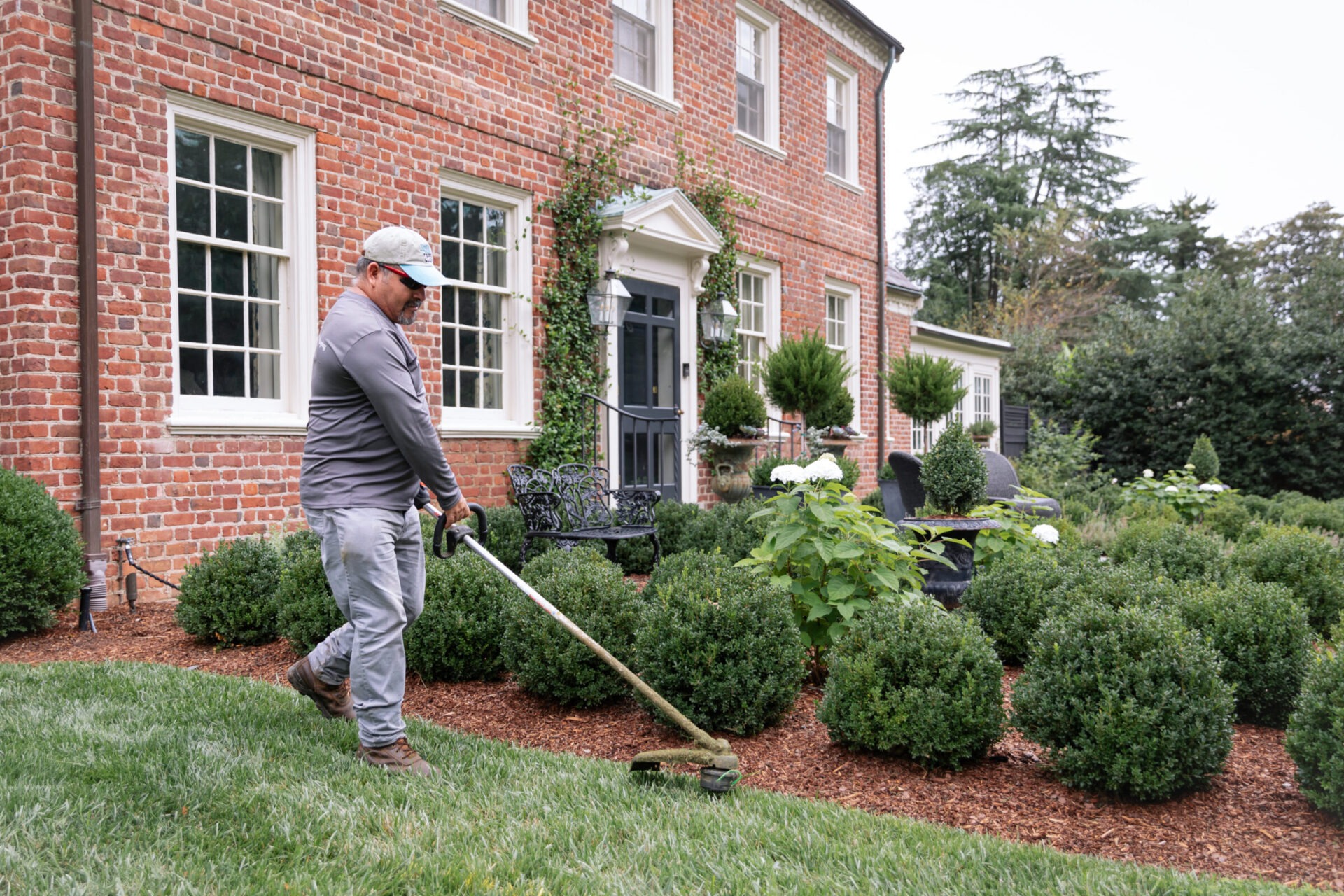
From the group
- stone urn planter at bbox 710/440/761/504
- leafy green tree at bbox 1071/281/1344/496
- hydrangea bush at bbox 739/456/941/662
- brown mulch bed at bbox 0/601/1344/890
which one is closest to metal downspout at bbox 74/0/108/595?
brown mulch bed at bbox 0/601/1344/890

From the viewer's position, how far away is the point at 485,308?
345 inches

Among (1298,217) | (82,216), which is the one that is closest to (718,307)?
(82,216)

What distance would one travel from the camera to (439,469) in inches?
132

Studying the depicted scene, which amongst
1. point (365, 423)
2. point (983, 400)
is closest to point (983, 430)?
point (983, 400)

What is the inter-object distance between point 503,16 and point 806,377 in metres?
4.70

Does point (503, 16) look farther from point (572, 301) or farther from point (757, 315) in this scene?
point (757, 315)

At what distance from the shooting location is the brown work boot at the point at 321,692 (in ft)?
12.4

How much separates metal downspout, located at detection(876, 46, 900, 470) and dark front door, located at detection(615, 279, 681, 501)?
5.33 metres

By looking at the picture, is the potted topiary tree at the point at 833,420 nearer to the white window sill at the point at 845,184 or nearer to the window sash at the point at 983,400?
the white window sill at the point at 845,184

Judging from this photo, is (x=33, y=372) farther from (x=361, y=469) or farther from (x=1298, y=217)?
(x=1298, y=217)

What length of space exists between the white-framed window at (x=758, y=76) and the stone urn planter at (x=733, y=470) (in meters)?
4.12

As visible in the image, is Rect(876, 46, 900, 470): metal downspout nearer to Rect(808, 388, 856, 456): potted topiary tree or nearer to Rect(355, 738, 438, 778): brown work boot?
Rect(808, 388, 856, 456): potted topiary tree

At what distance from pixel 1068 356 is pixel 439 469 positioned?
2200cm

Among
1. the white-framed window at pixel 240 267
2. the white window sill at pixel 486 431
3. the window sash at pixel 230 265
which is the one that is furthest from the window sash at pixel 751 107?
the window sash at pixel 230 265
